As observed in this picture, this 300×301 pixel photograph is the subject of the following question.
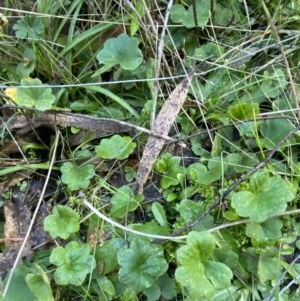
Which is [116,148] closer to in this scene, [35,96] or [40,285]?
[35,96]

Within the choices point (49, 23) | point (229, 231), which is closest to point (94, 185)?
point (229, 231)

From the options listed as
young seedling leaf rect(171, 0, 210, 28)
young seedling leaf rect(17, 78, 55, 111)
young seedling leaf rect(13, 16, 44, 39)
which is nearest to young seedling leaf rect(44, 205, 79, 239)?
young seedling leaf rect(17, 78, 55, 111)

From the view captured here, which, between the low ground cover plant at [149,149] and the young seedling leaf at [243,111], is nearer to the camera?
the low ground cover plant at [149,149]

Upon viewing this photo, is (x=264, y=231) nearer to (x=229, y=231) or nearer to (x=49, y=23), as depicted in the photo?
(x=229, y=231)

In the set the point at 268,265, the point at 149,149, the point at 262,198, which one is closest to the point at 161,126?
the point at 149,149

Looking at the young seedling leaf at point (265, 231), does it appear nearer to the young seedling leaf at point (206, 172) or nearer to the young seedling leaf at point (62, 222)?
the young seedling leaf at point (206, 172)

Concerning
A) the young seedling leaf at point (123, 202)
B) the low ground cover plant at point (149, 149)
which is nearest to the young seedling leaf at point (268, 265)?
the low ground cover plant at point (149, 149)
